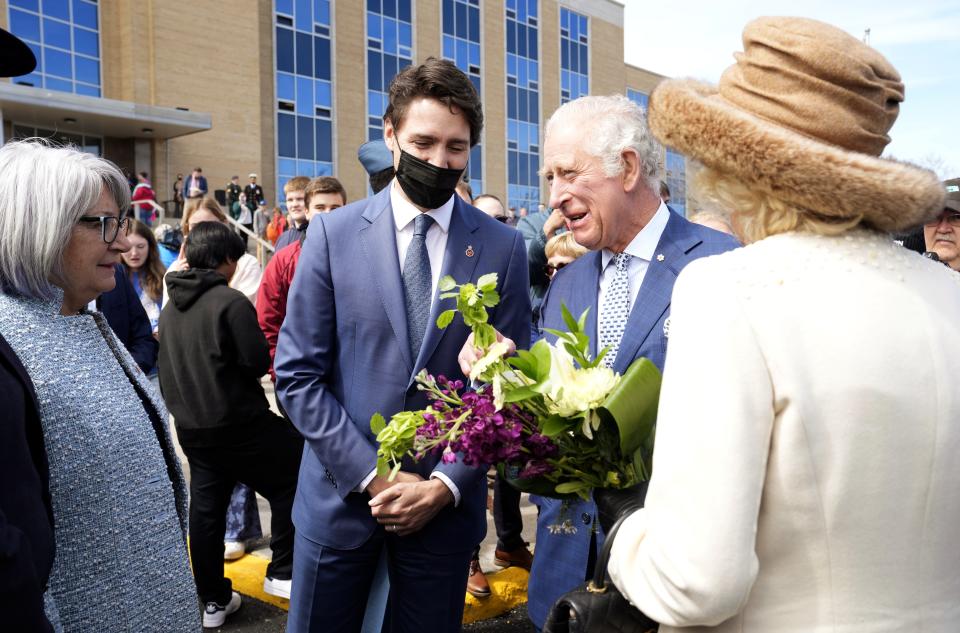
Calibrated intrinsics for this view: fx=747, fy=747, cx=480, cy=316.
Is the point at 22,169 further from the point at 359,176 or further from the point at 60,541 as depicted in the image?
the point at 359,176

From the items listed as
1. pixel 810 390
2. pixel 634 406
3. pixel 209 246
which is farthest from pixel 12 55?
pixel 209 246

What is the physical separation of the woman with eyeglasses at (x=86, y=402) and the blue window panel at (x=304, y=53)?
3291 cm

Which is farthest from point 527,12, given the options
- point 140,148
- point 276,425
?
point 276,425

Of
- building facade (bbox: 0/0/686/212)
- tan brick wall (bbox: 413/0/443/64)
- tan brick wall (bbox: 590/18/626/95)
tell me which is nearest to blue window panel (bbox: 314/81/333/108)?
building facade (bbox: 0/0/686/212)

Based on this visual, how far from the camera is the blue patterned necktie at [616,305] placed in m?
2.50

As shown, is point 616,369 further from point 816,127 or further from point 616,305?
point 816,127

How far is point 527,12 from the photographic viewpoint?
139ft

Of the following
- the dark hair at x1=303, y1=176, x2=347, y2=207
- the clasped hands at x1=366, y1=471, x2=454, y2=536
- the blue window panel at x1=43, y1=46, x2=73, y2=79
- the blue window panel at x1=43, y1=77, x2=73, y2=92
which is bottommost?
the clasped hands at x1=366, y1=471, x2=454, y2=536

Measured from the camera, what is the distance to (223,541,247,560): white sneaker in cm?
488

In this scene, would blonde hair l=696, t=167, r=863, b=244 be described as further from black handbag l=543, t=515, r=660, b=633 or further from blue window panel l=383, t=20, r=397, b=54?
blue window panel l=383, t=20, r=397, b=54

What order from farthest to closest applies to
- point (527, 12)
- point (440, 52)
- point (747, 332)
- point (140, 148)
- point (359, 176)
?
1. point (527, 12)
2. point (440, 52)
3. point (359, 176)
4. point (140, 148)
5. point (747, 332)

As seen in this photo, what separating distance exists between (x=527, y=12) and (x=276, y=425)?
4224 centimetres

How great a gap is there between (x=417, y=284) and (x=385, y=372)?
1.05 ft

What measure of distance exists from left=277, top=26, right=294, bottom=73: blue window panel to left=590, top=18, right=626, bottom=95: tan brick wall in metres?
20.8
